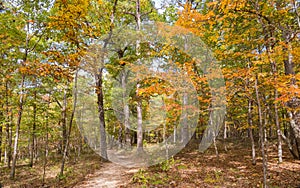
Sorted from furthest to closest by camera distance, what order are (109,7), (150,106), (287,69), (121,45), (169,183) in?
(109,7), (121,45), (150,106), (287,69), (169,183)

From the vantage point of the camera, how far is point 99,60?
740 cm

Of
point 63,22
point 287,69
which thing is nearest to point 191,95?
point 287,69

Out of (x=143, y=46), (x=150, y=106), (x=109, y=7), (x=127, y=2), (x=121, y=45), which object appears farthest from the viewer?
(x=127, y=2)

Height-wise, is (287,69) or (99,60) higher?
(99,60)

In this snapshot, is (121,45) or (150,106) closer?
(150,106)

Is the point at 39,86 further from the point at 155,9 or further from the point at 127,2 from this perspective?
the point at 155,9

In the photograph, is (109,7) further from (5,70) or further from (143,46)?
(5,70)

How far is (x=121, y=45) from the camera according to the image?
10258mm

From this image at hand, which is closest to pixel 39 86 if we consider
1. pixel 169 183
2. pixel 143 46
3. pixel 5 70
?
pixel 5 70

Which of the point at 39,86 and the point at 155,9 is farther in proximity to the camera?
the point at 155,9

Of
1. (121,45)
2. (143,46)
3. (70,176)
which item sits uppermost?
(121,45)

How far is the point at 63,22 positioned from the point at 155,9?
26.3 feet

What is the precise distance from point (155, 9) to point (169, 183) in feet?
37.3

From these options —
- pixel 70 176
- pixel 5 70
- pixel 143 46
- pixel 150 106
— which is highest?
pixel 143 46
